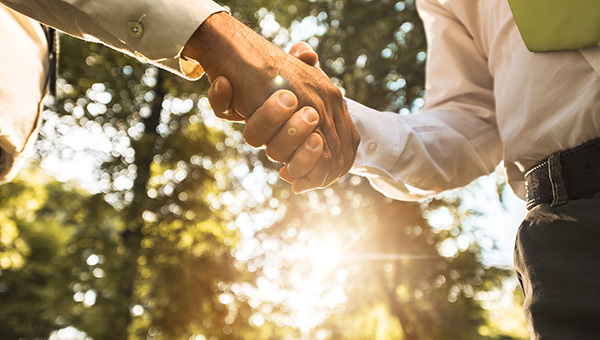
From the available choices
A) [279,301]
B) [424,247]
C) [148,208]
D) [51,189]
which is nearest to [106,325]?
[148,208]

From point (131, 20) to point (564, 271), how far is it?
4.31ft

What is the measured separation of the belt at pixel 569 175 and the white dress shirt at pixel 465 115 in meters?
0.05

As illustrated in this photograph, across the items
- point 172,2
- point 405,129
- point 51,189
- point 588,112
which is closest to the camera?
point 588,112

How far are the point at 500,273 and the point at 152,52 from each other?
14481mm

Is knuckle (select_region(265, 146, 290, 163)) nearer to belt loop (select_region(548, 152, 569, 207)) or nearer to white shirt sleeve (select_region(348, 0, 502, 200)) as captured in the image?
white shirt sleeve (select_region(348, 0, 502, 200))

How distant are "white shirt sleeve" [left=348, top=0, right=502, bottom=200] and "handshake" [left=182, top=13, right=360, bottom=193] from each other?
268mm

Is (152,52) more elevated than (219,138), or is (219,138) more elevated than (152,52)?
(152,52)

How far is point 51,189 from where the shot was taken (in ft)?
83.4

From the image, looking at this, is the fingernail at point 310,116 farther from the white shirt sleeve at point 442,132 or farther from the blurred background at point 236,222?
the blurred background at point 236,222

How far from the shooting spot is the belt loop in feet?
3.49

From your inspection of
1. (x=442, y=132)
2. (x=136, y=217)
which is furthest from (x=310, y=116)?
(x=136, y=217)

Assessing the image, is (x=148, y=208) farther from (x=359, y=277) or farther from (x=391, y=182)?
(x=391, y=182)

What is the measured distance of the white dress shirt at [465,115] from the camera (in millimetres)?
1205

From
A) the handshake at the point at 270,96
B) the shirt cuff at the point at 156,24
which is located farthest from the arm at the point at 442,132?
the shirt cuff at the point at 156,24
